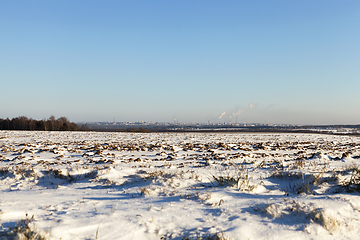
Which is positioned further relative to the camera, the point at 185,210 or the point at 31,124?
the point at 31,124

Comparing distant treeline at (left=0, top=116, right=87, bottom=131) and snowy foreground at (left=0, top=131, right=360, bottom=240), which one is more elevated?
distant treeline at (left=0, top=116, right=87, bottom=131)

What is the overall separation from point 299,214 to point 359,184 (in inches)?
75.7

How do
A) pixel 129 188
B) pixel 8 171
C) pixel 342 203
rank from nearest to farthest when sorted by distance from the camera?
pixel 342 203, pixel 129 188, pixel 8 171

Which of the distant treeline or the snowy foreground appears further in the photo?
the distant treeline

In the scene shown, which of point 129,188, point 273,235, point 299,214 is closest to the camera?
point 273,235

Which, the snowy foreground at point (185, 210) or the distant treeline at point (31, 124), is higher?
the distant treeline at point (31, 124)

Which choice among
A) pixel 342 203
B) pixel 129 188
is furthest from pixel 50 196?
pixel 342 203

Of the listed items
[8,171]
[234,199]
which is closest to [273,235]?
[234,199]

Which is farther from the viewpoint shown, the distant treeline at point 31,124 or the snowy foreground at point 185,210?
the distant treeline at point 31,124

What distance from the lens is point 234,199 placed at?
12.5 ft

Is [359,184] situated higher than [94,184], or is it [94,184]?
[359,184]

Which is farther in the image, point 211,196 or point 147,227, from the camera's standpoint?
point 211,196

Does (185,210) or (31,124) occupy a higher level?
(31,124)

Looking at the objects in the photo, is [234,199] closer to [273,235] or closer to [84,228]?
[273,235]
